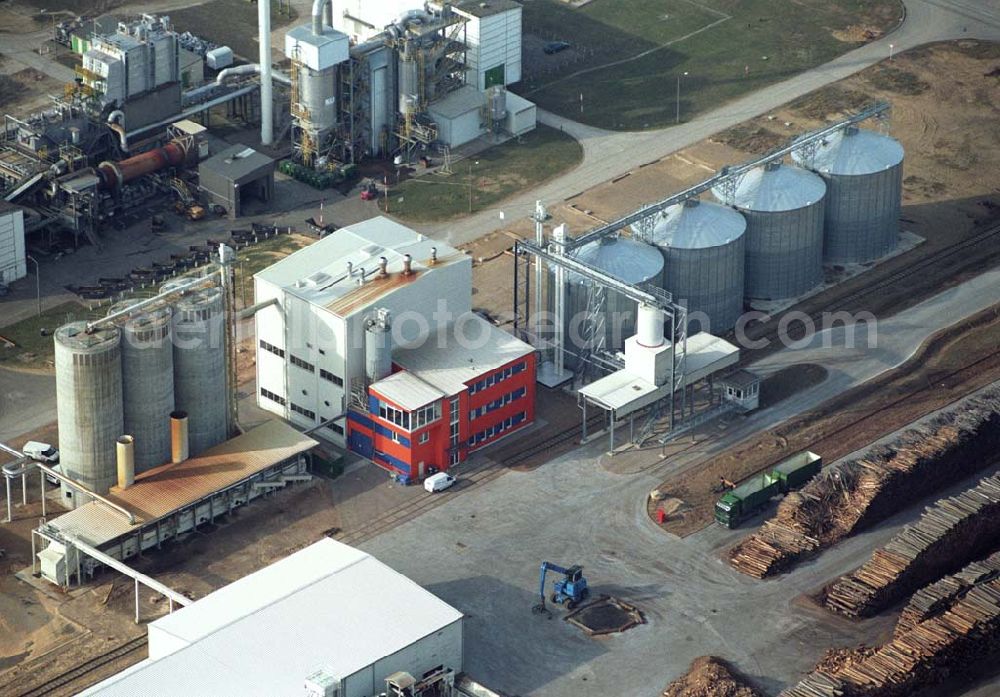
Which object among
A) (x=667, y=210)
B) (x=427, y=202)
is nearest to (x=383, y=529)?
(x=667, y=210)

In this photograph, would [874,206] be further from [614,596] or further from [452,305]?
[614,596]

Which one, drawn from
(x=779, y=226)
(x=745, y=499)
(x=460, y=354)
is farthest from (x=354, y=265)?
(x=779, y=226)

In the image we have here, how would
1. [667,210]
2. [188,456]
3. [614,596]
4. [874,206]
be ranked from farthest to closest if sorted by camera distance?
[874,206], [667,210], [188,456], [614,596]

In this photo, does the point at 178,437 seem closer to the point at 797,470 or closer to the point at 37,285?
the point at 37,285

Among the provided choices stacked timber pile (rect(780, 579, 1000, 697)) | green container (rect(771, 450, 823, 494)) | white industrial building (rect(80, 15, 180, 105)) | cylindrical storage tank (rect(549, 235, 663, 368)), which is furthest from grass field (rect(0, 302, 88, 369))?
stacked timber pile (rect(780, 579, 1000, 697))

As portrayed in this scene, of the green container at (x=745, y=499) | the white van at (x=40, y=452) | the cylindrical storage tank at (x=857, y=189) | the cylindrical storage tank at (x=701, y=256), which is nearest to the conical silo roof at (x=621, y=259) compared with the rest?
the cylindrical storage tank at (x=701, y=256)
